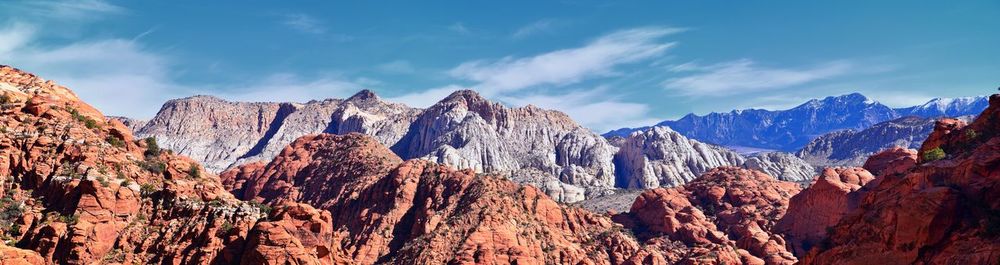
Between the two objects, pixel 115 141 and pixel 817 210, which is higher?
pixel 115 141

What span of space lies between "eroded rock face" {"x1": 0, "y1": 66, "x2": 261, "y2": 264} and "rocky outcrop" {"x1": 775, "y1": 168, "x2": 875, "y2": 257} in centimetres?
7079

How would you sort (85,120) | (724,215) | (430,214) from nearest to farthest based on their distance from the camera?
(85,120)
(430,214)
(724,215)

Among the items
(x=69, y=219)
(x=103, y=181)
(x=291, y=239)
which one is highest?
(x=103, y=181)

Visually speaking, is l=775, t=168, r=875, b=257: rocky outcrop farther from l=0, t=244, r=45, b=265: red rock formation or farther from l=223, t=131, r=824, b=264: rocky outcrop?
l=0, t=244, r=45, b=265: red rock formation

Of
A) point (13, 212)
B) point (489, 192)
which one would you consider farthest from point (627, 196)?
point (13, 212)

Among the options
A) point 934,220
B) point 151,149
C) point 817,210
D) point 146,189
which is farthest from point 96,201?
point 817,210

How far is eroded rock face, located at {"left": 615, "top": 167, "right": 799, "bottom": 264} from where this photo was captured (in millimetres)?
103125

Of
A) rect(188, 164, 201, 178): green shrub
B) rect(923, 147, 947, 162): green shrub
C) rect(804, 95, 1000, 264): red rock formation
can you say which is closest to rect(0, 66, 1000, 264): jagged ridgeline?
rect(804, 95, 1000, 264): red rock formation

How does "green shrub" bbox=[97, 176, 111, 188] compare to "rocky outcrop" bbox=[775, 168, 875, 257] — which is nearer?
"green shrub" bbox=[97, 176, 111, 188]

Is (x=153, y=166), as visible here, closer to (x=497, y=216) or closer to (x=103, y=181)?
(x=103, y=181)

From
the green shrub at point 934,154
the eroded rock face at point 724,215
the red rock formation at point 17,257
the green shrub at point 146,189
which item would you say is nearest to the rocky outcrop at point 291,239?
the green shrub at point 146,189

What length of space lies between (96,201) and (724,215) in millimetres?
92456

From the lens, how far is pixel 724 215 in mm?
124875

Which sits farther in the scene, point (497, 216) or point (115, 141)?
point (497, 216)
